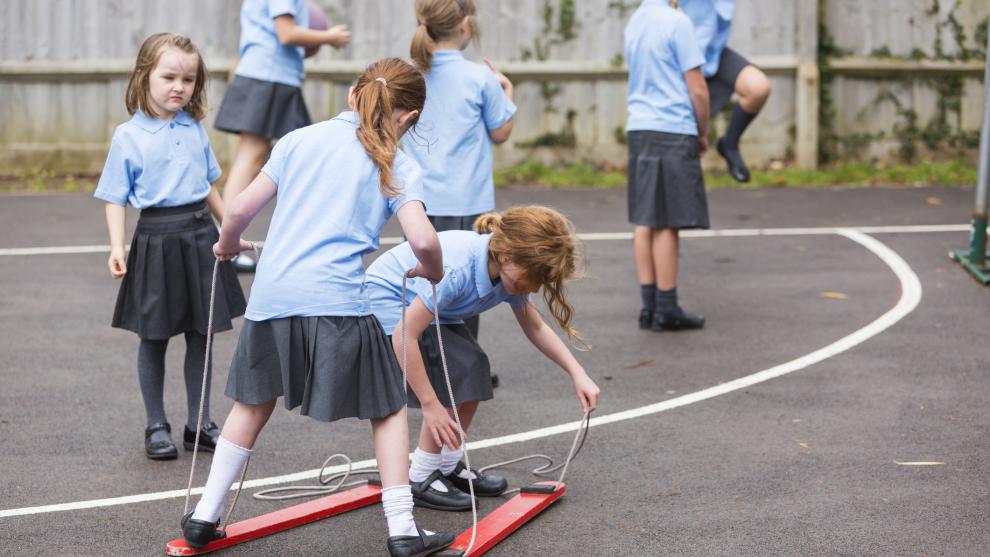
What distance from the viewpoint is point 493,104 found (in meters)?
6.30

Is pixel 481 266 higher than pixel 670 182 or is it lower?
lower

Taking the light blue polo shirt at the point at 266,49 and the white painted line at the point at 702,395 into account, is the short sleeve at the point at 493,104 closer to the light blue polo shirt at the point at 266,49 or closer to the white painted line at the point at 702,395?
the white painted line at the point at 702,395

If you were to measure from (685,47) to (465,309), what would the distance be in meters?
3.34

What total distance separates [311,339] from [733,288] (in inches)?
203

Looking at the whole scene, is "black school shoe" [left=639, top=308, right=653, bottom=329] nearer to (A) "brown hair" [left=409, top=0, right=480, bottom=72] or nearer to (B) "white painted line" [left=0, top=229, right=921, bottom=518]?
(B) "white painted line" [left=0, top=229, right=921, bottom=518]

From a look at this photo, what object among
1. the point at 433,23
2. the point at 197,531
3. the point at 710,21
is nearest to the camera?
the point at 197,531

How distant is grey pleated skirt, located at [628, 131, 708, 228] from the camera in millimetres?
7824

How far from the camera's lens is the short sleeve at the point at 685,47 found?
7621 mm

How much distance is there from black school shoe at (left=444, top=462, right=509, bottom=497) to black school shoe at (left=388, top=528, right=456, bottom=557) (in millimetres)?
753

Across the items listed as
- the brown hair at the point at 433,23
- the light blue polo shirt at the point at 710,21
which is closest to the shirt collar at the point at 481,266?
the brown hair at the point at 433,23

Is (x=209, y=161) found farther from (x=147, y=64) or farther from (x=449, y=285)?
(x=449, y=285)

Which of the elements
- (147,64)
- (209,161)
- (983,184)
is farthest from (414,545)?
(983,184)

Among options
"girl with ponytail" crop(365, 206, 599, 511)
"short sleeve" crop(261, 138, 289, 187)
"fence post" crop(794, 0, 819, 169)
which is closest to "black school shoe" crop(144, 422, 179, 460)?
"girl with ponytail" crop(365, 206, 599, 511)

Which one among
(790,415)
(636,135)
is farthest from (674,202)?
(790,415)
